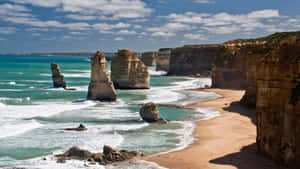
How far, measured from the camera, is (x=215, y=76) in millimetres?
45719

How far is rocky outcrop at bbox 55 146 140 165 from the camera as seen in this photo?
45.4 ft

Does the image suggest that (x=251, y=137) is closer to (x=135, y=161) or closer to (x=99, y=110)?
(x=135, y=161)

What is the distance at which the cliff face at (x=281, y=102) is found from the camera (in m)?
11.6

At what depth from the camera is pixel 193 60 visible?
77.7 metres

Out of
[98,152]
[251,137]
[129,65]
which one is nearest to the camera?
[98,152]

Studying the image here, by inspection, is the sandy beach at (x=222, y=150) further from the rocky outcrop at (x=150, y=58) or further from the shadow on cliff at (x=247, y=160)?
the rocky outcrop at (x=150, y=58)

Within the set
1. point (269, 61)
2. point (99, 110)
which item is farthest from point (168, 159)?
Result: point (99, 110)

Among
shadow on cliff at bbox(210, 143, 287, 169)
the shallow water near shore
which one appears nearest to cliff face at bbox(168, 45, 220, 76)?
A: the shallow water near shore

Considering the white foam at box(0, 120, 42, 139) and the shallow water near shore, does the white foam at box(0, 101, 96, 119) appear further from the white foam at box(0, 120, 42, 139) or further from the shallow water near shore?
the white foam at box(0, 120, 42, 139)

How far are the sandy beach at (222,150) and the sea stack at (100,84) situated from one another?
1279 cm

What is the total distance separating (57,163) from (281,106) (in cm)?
925

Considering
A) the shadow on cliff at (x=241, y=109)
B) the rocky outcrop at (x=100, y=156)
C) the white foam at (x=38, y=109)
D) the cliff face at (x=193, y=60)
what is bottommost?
the rocky outcrop at (x=100, y=156)

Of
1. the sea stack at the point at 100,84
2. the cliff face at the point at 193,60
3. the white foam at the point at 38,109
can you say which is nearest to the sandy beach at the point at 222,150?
the white foam at the point at 38,109

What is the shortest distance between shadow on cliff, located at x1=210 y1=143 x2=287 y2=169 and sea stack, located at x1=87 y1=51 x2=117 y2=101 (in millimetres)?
19847
